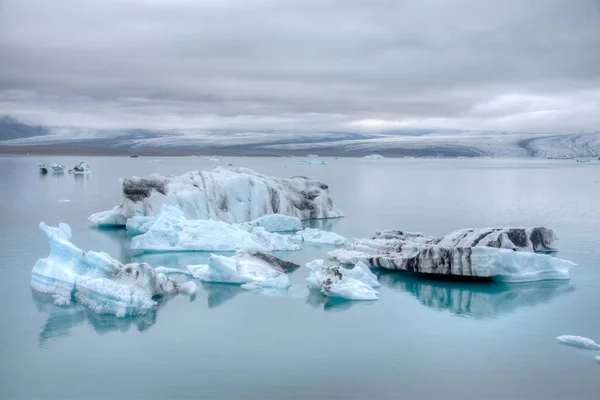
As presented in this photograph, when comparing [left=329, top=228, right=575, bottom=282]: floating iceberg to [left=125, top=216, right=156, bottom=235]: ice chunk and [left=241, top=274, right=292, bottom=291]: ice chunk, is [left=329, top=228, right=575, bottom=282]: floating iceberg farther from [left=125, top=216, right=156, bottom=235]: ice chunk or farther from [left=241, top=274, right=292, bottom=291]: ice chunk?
[left=125, top=216, right=156, bottom=235]: ice chunk

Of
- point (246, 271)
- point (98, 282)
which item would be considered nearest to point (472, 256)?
point (246, 271)

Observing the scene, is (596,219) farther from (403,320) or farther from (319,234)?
(403,320)

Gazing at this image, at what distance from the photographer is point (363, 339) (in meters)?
7.20

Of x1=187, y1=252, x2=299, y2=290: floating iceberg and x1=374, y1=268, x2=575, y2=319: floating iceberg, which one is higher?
x1=187, y1=252, x2=299, y2=290: floating iceberg

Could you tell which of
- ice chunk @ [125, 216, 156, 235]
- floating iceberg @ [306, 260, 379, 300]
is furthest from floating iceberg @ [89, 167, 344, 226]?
floating iceberg @ [306, 260, 379, 300]

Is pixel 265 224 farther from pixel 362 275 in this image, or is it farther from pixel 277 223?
pixel 362 275

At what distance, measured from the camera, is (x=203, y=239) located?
40.2 feet

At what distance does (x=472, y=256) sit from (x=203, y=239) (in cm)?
517

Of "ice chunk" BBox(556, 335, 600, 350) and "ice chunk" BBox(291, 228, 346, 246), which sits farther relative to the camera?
"ice chunk" BBox(291, 228, 346, 246)

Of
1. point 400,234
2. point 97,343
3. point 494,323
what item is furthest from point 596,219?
point 97,343

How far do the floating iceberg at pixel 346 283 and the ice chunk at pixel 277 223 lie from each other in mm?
5074

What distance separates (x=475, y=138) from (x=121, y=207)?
8408 cm

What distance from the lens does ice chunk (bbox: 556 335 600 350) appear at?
690 cm

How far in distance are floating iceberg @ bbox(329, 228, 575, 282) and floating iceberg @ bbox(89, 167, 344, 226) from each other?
436 cm
